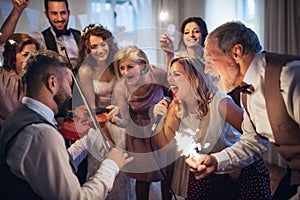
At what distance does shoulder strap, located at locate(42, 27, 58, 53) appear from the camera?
1162 mm

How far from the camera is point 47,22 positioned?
133 cm

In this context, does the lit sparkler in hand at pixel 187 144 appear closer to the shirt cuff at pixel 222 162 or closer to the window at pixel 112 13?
the shirt cuff at pixel 222 162

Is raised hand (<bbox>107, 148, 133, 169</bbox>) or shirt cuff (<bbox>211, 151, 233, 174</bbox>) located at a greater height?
raised hand (<bbox>107, 148, 133, 169</bbox>)

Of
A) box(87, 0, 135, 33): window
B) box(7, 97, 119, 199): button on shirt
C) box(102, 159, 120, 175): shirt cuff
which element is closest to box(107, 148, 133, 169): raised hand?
box(102, 159, 120, 175): shirt cuff

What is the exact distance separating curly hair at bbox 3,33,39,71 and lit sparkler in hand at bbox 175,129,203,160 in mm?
502

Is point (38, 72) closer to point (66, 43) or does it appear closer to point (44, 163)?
point (44, 163)

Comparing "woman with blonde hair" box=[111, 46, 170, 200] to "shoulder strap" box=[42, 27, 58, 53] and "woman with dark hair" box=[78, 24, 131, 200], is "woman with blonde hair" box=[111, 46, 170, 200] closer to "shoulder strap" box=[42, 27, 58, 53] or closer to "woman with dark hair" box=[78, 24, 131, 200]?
"woman with dark hair" box=[78, 24, 131, 200]

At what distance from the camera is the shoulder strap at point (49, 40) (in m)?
1.16

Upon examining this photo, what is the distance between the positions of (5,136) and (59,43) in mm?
506

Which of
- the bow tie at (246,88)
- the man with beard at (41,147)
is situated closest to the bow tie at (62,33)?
the man with beard at (41,147)

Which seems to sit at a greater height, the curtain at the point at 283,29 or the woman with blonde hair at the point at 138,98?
the curtain at the point at 283,29

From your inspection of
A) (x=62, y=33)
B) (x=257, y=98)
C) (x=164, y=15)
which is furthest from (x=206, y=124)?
(x=164, y=15)

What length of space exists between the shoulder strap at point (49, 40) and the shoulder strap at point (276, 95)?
66 centimetres

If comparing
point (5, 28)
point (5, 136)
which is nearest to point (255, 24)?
point (5, 28)
